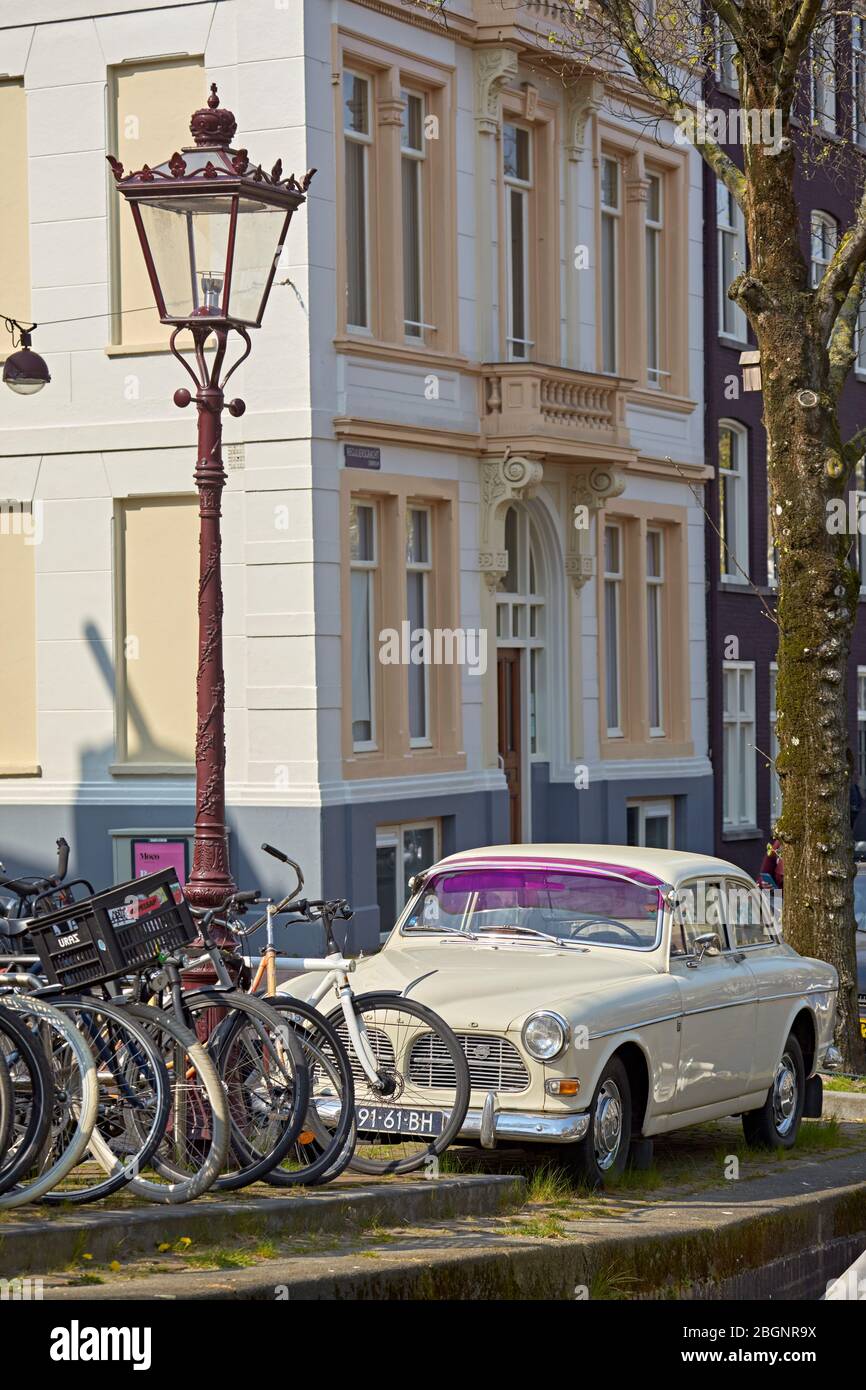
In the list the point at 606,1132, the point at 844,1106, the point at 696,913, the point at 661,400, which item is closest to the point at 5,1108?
the point at 606,1132

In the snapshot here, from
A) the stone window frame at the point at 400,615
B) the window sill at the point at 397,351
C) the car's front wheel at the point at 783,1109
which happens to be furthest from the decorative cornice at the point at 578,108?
the car's front wheel at the point at 783,1109

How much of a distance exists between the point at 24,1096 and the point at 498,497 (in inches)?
674

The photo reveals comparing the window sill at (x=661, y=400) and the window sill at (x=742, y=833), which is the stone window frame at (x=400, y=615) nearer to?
the window sill at (x=661, y=400)

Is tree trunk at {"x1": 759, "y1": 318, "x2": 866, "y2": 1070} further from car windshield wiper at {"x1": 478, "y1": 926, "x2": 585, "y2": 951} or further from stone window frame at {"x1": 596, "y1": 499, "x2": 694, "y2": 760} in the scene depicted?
stone window frame at {"x1": 596, "y1": 499, "x2": 694, "y2": 760}

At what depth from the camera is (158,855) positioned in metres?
22.3

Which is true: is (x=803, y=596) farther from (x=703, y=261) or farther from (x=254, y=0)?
(x=703, y=261)

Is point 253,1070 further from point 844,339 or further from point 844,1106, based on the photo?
point 844,339

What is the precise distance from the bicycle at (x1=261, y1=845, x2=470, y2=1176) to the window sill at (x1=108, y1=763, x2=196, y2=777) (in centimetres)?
1216

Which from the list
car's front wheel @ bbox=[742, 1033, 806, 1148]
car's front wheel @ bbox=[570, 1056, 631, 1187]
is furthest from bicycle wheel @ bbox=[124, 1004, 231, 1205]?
car's front wheel @ bbox=[742, 1033, 806, 1148]

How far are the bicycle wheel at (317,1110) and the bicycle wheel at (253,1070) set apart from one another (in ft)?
0.45

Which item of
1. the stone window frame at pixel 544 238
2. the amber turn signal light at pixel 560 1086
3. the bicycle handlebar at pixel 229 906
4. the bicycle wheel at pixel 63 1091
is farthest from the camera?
the stone window frame at pixel 544 238

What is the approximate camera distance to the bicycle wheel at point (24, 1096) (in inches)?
311

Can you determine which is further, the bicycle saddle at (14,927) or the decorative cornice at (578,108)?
the decorative cornice at (578,108)

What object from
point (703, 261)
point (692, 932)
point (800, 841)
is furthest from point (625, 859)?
point (703, 261)
